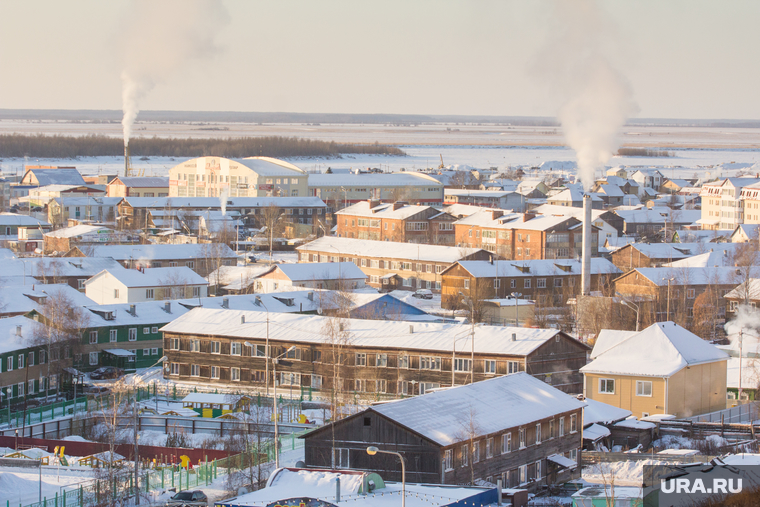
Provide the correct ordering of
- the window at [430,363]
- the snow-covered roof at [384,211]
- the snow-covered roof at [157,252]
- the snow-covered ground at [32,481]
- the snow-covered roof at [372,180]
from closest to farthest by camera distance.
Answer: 1. the snow-covered ground at [32,481]
2. the window at [430,363]
3. the snow-covered roof at [157,252]
4. the snow-covered roof at [384,211]
5. the snow-covered roof at [372,180]

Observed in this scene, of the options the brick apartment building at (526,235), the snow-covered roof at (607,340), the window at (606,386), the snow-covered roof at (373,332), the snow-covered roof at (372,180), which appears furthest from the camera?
the snow-covered roof at (372,180)

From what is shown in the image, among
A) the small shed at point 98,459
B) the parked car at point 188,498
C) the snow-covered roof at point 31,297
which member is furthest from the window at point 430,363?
the snow-covered roof at point 31,297

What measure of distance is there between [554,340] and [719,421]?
4.00 m

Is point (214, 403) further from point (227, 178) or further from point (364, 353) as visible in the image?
point (227, 178)

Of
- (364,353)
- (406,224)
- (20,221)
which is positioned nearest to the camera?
(364,353)

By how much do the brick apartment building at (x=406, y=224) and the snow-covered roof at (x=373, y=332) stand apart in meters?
26.3

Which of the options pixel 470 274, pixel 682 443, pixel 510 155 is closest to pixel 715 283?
pixel 470 274

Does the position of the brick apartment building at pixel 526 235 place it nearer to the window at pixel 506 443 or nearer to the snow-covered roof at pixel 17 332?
the snow-covered roof at pixel 17 332

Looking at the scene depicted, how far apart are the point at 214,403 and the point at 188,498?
8549 millimetres

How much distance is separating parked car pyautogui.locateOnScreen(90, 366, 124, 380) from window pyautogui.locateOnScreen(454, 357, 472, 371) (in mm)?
9233

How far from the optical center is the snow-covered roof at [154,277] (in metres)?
Result: 36.1

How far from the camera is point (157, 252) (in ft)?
143

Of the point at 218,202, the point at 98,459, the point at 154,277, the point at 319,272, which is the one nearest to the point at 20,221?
the point at 218,202

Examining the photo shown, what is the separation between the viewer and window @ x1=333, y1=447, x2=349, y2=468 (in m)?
17.3
